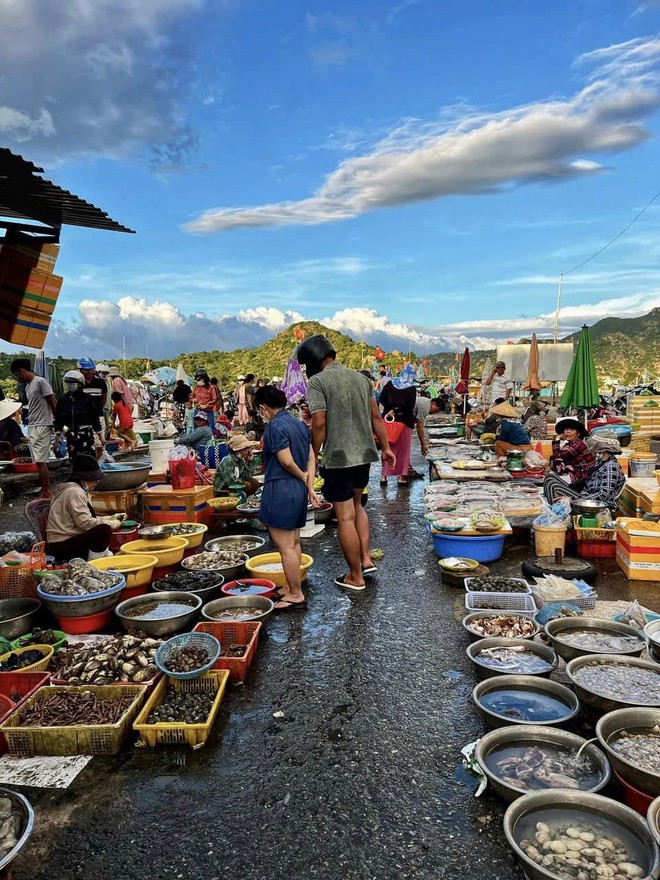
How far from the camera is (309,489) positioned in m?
4.95

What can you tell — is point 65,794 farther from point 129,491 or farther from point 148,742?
point 129,491

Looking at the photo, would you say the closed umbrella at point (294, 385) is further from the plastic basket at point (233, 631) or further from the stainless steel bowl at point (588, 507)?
the plastic basket at point (233, 631)

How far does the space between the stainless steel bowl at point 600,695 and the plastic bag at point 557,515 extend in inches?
114

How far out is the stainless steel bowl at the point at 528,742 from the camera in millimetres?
2576

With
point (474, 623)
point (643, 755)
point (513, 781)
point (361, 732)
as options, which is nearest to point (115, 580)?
point (361, 732)

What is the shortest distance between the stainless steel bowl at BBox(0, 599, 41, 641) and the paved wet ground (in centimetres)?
176

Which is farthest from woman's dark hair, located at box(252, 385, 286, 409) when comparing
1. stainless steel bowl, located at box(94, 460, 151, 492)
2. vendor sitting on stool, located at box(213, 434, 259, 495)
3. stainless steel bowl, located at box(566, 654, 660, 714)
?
vendor sitting on stool, located at box(213, 434, 259, 495)

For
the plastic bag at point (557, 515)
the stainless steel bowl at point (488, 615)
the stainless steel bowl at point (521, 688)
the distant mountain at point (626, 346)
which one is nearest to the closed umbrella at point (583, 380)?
the plastic bag at point (557, 515)

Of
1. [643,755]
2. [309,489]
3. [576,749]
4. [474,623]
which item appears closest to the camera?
[643,755]

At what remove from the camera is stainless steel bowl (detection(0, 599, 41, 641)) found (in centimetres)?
430

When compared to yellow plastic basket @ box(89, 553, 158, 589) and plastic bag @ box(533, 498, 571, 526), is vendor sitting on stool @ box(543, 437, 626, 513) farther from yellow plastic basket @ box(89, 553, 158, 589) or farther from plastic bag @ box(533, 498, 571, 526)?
yellow plastic basket @ box(89, 553, 158, 589)

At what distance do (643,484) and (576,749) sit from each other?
5.03m

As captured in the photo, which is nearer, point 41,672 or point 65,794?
point 65,794

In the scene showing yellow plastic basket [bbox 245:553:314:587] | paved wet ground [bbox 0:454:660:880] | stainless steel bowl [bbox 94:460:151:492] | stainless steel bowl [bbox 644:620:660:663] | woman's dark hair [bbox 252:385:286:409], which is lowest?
paved wet ground [bbox 0:454:660:880]
